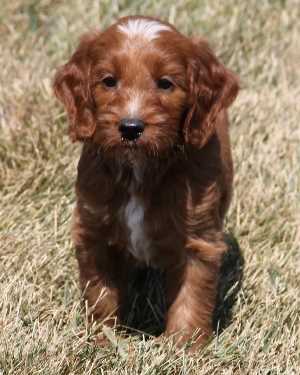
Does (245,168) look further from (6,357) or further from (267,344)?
(6,357)

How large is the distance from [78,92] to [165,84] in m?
0.48

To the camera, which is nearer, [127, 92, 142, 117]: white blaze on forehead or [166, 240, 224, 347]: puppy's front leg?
[127, 92, 142, 117]: white blaze on forehead

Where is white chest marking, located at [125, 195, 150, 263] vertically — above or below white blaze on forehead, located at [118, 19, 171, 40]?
below

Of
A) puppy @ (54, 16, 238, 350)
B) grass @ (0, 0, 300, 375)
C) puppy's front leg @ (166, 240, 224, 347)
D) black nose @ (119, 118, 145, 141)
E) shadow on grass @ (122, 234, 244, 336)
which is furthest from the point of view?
shadow on grass @ (122, 234, 244, 336)

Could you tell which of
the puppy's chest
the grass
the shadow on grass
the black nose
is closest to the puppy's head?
the black nose

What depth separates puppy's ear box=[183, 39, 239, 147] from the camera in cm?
470

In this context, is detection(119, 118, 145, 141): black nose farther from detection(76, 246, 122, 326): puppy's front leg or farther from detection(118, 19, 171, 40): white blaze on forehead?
detection(76, 246, 122, 326): puppy's front leg

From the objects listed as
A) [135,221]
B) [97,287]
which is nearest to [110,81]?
[135,221]

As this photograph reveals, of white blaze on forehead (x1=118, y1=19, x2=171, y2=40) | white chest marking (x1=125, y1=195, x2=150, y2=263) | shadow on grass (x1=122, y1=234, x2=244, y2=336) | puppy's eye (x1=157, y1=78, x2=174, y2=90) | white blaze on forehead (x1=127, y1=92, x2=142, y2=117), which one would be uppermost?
white blaze on forehead (x1=118, y1=19, x2=171, y2=40)

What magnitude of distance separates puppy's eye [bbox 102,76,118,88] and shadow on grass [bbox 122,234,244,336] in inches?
55.7

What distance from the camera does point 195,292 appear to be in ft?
16.3

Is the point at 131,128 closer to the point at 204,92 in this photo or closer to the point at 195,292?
the point at 204,92

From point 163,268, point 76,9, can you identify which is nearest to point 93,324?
point 163,268

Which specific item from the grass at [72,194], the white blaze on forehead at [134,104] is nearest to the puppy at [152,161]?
the white blaze on forehead at [134,104]
